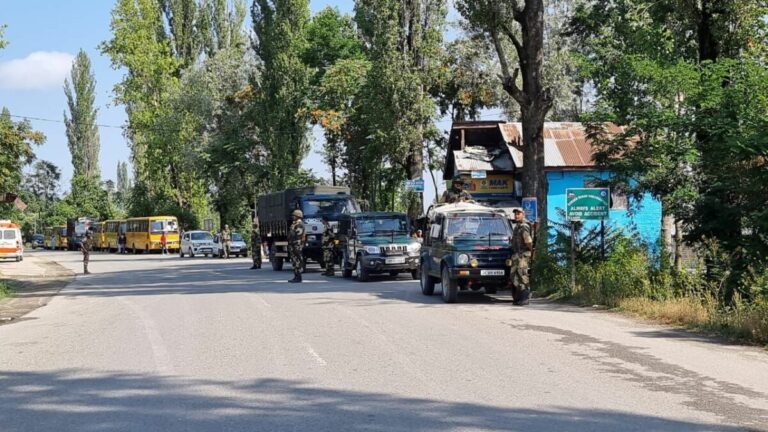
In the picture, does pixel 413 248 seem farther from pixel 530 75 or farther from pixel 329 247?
pixel 530 75

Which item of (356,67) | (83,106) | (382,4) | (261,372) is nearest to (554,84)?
(356,67)

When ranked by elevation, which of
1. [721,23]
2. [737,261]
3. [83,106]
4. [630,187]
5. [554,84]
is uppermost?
[83,106]

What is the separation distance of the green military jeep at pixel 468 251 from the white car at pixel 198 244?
36632 mm

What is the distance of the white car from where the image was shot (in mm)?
54812

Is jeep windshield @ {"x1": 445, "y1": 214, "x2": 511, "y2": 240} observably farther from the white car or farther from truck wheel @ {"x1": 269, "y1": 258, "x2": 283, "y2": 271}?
the white car

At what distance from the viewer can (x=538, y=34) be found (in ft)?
74.1

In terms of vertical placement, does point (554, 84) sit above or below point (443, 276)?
above

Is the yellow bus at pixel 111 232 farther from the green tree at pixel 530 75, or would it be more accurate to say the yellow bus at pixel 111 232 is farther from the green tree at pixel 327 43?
the green tree at pixel 530 75

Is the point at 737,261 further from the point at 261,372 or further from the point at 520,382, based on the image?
the point at 261,372

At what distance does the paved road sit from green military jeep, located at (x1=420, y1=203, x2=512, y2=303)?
2.87 ft

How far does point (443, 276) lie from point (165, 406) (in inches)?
435

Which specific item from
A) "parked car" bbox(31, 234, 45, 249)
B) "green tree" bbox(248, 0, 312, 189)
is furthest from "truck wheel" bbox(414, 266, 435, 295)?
"parked car" bbox(31, 234, 45, 249)

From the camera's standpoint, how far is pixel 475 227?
1905cm

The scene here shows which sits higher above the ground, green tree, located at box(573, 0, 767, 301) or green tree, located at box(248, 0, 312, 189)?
green tree, located at box(248, 0, 312, 189)
